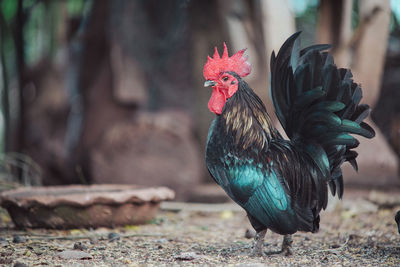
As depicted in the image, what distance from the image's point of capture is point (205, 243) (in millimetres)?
3768

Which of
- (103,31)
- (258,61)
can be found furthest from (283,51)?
(103,31)

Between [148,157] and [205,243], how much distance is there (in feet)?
12.3

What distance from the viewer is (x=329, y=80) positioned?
288 centimetres

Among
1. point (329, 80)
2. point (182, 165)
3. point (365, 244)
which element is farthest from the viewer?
point (182, 165)

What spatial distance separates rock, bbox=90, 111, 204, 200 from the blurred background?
16 mm

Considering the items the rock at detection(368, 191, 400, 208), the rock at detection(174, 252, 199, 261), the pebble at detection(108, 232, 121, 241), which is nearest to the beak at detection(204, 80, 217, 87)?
the rock at detection(174, 252, 199, 261)

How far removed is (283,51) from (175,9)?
6.94 meters

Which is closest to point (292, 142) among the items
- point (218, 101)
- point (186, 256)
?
point (218, 101)

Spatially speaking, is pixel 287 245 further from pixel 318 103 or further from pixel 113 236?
pixel 113 236

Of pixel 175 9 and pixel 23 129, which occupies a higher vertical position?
pixel 175 9

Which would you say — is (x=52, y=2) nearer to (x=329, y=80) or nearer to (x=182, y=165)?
(x=182, y=165)

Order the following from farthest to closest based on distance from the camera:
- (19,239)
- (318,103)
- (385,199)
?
(385,199) < (19,239) < (318,103)

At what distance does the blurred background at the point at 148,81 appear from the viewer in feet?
21.6

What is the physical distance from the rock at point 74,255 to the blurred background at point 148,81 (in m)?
2.12
